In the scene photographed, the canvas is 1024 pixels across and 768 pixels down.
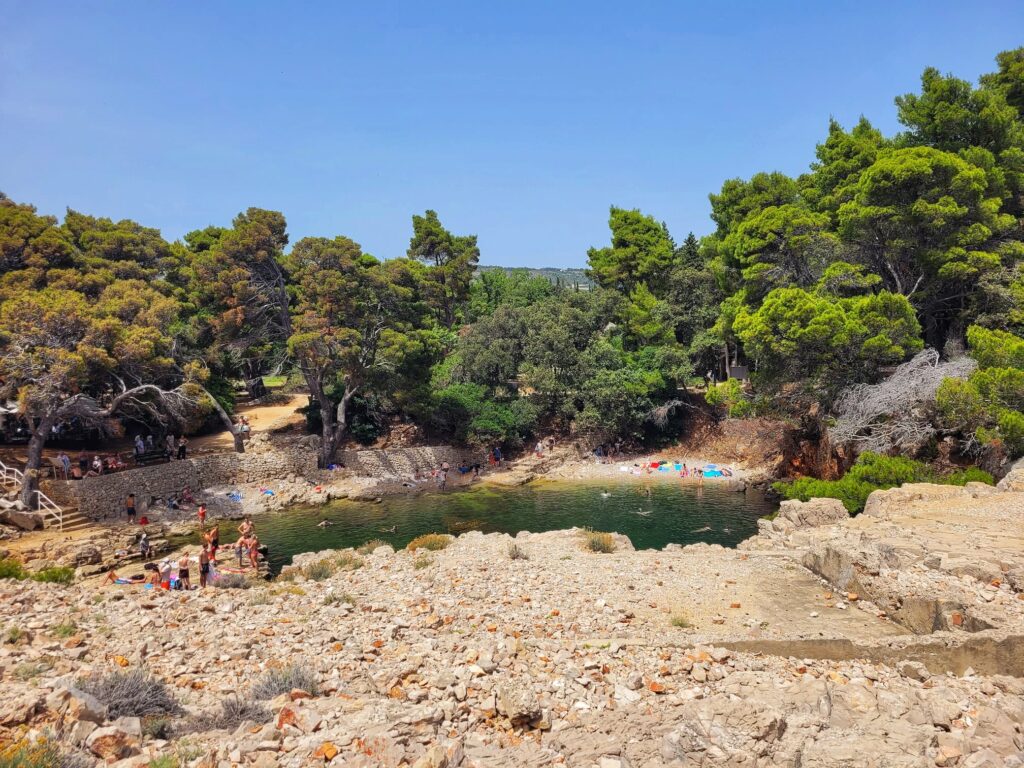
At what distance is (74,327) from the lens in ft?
73.6

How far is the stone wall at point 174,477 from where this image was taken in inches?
927

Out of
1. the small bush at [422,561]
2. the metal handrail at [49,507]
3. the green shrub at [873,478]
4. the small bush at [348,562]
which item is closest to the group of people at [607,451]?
the green shrub at [873,478]

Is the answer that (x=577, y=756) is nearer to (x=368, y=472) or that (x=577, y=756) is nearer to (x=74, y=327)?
(x=74, y=327)

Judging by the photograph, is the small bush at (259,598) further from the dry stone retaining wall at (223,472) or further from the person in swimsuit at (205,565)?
the dry stone retaining wall at (223,472)

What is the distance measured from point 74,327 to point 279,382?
2868 centimetres

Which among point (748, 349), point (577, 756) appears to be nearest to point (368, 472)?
point (748, 349)

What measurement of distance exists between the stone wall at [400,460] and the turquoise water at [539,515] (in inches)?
128

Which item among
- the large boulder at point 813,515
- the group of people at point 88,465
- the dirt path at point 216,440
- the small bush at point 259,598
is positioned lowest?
the large boulder at point 813,515

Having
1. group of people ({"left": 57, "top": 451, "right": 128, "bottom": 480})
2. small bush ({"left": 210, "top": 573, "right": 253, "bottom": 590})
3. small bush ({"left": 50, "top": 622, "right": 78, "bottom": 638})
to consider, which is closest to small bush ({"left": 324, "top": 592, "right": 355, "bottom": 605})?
small bush ({"left": 210, "top": 573, "right": 253, "bottom": 590})

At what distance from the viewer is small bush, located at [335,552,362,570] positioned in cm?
1705

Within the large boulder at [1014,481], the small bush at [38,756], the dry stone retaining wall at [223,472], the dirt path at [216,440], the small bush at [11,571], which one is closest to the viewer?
the small bush at [38,756]

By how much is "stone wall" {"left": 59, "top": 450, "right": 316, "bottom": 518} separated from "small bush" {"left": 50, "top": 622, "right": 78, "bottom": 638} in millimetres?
15375

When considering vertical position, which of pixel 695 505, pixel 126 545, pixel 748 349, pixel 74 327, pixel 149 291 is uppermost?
pixel 149 291

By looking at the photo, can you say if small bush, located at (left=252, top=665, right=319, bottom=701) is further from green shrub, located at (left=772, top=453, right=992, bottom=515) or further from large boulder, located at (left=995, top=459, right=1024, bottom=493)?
large boulder, located at (left=995, top=459, right=1024, bottom=493)
